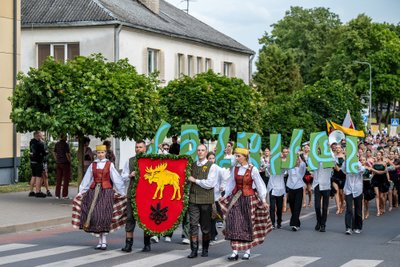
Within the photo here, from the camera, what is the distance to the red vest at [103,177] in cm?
1485

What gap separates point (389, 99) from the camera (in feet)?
293

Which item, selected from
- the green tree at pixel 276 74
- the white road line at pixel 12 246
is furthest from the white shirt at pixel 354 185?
the green tree at pixel 276 74

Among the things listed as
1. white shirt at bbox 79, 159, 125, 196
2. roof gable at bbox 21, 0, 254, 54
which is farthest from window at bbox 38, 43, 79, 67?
white shirt at bbox 79, 159, 125, 196

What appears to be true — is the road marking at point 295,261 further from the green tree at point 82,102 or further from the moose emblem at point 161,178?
the green tree at point 82,102

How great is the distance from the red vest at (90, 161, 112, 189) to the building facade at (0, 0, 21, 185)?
49.2ft

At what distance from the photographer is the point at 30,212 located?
66.8 feet

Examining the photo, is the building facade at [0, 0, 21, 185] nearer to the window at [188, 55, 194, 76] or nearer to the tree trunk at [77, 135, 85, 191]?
the tree trunk at [77, 135, 85, 191]

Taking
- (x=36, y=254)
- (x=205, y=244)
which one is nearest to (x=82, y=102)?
(x=36, y=254)

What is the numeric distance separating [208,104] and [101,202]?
15.8 meters

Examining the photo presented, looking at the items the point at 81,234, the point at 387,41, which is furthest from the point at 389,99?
the point at 81,234

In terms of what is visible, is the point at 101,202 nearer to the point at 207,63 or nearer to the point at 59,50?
the point at 59,50

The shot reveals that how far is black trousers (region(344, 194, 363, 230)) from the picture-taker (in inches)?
727

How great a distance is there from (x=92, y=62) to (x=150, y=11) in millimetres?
23142

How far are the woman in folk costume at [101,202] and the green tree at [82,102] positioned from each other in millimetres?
6594
